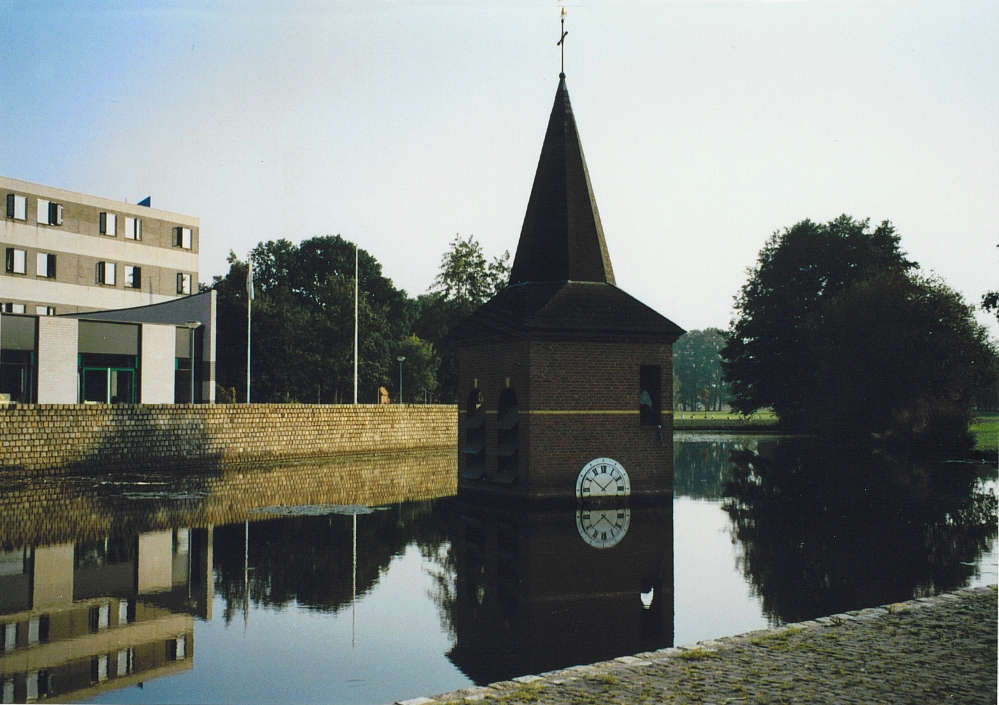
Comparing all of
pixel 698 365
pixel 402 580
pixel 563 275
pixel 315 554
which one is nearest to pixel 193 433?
pixel 563 275

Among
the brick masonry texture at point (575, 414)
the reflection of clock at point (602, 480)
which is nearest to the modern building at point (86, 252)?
the brick masonry texture at point (575, 414)

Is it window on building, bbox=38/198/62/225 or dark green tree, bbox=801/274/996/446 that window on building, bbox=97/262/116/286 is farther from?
dark green tree, bbox=801/274/996/446

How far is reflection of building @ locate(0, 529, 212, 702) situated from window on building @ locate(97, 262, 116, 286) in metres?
42.2

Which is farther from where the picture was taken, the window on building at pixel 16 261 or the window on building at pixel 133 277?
the window on building at pixel 133 277

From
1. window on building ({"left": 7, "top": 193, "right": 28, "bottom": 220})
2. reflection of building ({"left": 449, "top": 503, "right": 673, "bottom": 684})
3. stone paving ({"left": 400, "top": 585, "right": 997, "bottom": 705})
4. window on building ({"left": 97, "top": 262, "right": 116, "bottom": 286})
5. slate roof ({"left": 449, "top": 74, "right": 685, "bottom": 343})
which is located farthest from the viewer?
window on building ({"left": 97, "top": 262, "right": 116, "bottom": 286})

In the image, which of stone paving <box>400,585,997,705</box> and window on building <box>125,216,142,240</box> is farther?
window on building <box>125,216,142,240</box>

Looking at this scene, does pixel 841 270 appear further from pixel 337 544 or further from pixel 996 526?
pixel 337 544

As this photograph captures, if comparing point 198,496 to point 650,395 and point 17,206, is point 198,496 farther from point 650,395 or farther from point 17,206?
point 17,206

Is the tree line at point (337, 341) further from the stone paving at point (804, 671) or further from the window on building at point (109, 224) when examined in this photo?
the stone paving at point (804, 671)

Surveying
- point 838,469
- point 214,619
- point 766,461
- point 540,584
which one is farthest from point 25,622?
point 766,461

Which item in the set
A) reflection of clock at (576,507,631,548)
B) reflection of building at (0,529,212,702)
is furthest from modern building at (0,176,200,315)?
reflection of clock at (576,507,631,548)

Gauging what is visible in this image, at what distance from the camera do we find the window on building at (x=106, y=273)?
55.2 metres

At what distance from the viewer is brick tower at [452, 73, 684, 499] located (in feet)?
70.9

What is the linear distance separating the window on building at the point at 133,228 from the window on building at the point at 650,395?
4140 centimetres
